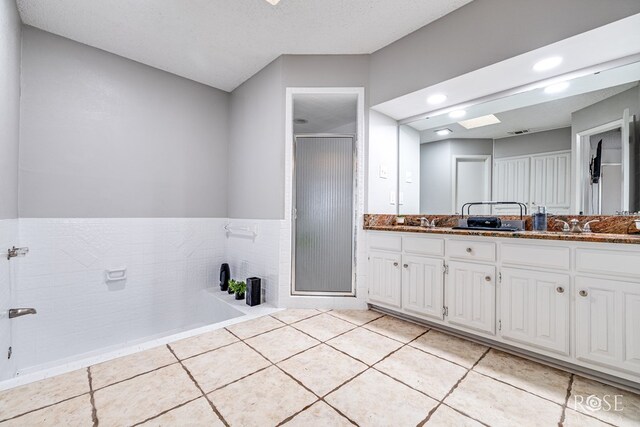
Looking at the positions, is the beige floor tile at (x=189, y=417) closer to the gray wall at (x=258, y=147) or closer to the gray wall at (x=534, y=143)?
the gray wall at (x=258, y=147)

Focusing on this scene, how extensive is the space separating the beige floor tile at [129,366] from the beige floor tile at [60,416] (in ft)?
0.44

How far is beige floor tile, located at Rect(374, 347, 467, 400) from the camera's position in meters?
1.43

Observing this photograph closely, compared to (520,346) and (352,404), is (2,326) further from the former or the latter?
(520,346)

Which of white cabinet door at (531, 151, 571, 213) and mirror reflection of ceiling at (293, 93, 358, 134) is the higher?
mirror reflection of ceiling at (293, 93, 358, 134)

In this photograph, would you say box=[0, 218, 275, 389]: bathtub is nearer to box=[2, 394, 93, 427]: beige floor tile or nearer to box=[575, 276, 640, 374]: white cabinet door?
box=[2, 394, 93, 427]: beige floor tile

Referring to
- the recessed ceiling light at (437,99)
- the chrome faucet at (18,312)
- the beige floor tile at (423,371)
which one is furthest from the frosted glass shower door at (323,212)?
the chrome faucet at (18,312)

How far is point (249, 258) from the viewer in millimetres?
3014

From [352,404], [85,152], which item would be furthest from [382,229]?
[85,152]

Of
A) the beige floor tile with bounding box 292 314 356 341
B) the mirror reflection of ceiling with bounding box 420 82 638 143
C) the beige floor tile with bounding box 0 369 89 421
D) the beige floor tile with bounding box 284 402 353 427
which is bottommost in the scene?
the beige floor tile with bounding box 292 314 356 341

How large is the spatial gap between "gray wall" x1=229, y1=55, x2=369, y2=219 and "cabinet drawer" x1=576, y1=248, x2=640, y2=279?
2144mm

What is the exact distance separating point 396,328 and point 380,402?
3.08 feet

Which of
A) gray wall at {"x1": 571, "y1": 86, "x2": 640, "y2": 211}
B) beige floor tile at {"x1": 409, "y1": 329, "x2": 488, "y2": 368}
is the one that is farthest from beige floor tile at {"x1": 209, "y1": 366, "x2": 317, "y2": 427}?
gray wall at {"x1": 571, "y1": 86, "x2": 640, "y2": 211}

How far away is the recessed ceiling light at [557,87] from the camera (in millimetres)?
1946

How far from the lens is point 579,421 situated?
3.95ft
